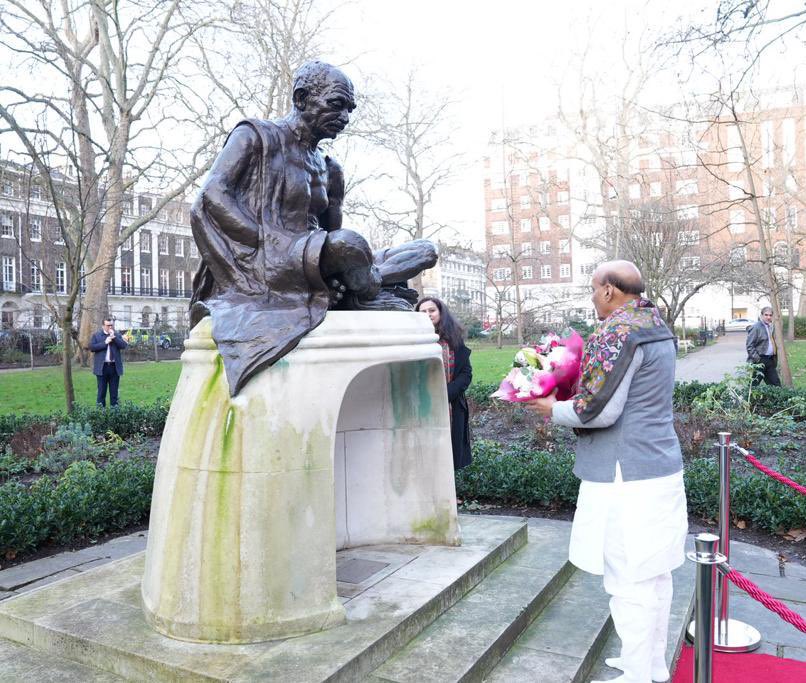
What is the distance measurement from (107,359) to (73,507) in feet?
24.7

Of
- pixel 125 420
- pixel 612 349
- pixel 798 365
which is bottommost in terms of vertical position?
pixel 798 365

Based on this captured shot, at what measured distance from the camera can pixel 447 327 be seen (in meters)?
5.66

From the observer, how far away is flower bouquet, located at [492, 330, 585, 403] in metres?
3.07

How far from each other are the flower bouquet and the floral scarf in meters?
0.22

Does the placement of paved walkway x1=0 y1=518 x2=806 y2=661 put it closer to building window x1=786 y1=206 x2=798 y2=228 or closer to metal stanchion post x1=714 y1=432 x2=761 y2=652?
metal stanchion post x1=714 y1=432 x2=761 y2=652

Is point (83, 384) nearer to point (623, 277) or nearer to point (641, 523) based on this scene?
point (623, 277)

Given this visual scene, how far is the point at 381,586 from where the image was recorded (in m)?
3.49

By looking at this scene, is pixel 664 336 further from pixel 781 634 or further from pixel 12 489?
pixel 12 489

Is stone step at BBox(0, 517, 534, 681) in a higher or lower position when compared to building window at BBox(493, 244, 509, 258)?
lower

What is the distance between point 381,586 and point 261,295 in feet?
5.05

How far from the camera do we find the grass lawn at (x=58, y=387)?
14734 mm

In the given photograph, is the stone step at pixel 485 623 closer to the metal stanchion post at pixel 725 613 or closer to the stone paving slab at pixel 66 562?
the metal stanchion post at pixel 725 613

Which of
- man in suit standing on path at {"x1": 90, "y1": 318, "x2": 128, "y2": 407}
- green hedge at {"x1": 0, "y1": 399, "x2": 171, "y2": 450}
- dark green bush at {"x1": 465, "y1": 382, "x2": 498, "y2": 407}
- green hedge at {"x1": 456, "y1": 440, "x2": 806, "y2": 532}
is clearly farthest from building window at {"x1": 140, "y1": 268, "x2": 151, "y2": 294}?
green hedge at {"x1": 456, "y1": 440, "x2": 806, "y2": 532}

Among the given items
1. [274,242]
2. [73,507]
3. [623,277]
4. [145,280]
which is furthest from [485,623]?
[145,280]
